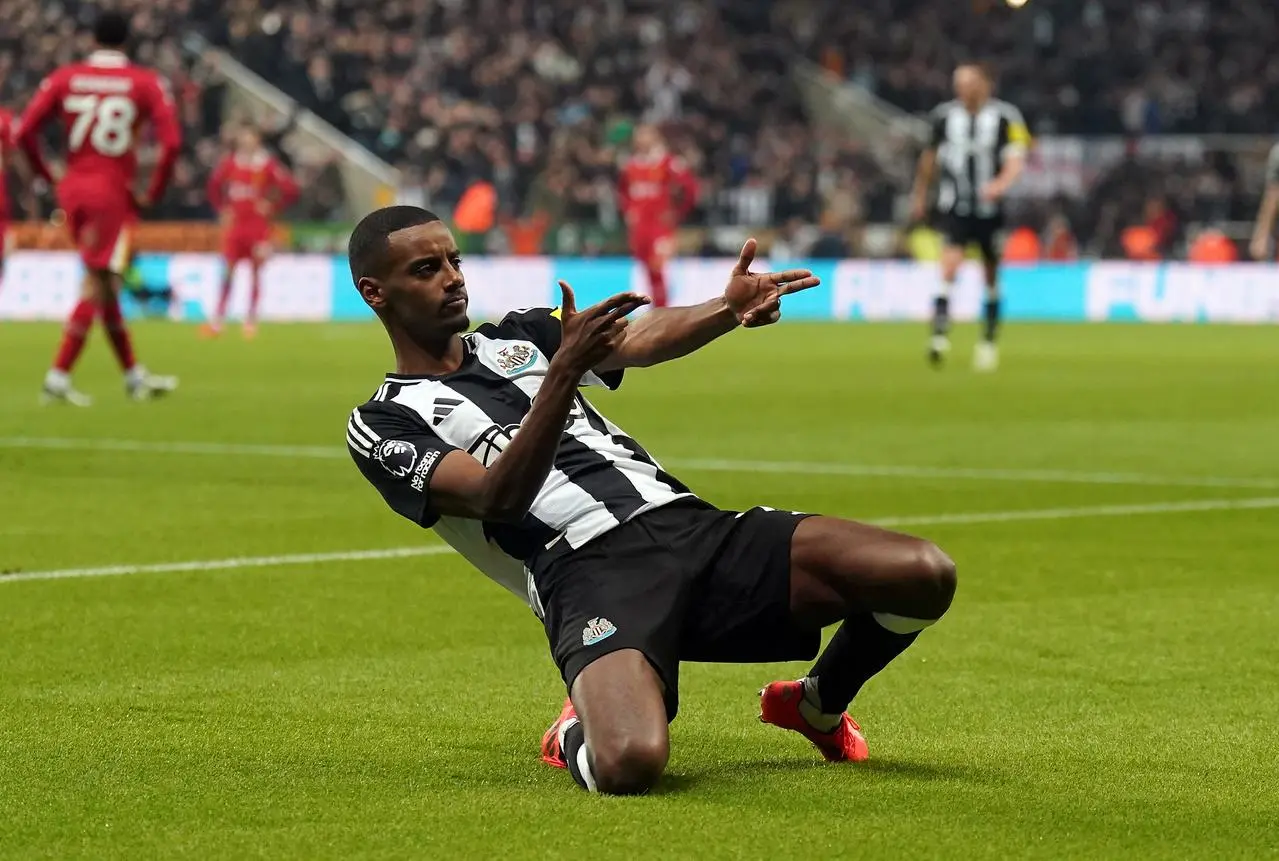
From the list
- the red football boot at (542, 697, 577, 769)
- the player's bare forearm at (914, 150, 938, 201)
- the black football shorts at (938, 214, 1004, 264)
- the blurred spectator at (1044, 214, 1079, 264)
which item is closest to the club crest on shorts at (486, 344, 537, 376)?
the red football boot at (542, 697, 577, 769)

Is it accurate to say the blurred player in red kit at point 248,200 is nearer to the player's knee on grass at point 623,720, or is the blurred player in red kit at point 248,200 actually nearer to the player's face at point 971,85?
the player's face at point 971,85

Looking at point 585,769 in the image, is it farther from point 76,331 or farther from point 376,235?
A: point 76,331

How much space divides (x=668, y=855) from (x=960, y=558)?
4.27 meters

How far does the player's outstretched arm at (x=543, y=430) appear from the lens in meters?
4.27

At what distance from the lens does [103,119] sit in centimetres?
1465

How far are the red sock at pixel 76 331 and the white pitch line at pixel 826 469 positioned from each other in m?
2.28

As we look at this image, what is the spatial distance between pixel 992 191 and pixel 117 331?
815cm

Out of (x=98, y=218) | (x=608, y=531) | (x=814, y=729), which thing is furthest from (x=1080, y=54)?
(x=814, y=729)

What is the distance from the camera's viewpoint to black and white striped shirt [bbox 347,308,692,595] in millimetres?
4723

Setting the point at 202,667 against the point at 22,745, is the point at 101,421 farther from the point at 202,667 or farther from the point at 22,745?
the point at 22,745

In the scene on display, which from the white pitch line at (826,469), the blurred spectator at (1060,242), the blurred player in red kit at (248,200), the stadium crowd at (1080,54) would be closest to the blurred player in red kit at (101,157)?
the white pitch line at (826,469)

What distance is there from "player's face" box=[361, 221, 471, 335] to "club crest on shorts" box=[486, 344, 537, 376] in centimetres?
13

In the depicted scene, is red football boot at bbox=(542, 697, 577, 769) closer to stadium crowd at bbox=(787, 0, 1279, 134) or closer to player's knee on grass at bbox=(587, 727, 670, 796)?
player's knee on grass at bbox=(587, 727, 670, 796)

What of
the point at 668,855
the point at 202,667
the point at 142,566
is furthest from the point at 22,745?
the point at 142,566
